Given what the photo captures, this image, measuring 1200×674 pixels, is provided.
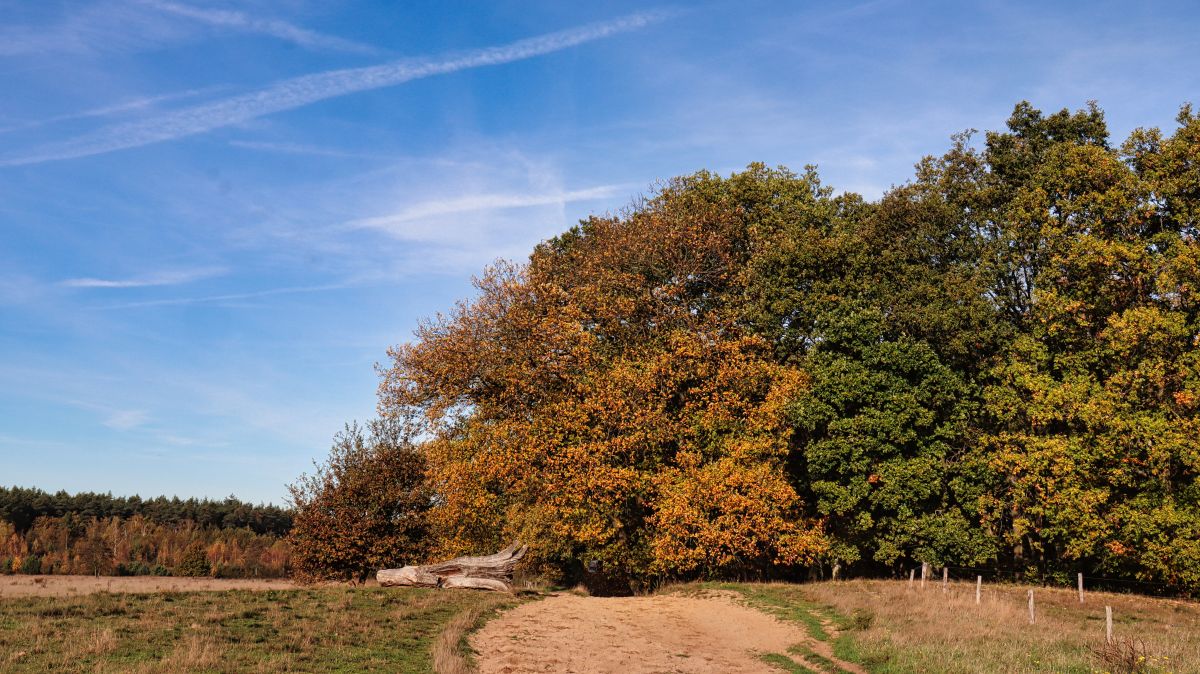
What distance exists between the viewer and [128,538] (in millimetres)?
80438

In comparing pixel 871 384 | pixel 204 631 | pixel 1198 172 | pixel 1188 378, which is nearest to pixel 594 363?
pixel 871 384

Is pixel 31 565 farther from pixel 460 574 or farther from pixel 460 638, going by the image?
pixel 460 638

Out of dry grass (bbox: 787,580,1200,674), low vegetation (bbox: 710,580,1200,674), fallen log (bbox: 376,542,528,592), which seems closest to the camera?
low vegetation (bbox: 710,580,1200,674)

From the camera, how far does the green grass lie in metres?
16.1

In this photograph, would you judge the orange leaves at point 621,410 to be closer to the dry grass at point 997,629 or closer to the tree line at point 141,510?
the dry grass at point 997,629

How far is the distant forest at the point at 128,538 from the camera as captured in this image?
6825cm

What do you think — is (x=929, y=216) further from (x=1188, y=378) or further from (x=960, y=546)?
(x=960, y=546)

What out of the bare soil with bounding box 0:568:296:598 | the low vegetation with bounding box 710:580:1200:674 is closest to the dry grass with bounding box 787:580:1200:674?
the low vegetation with bounding box 710:580:1200:674

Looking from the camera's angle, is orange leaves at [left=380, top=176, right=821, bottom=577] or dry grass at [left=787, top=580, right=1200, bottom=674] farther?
orange leaves at [left=380, top=176, right=821, bottom=577]

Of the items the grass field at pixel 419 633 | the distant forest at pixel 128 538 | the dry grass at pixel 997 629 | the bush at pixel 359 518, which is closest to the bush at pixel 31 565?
the distant forest at pixel 128 538

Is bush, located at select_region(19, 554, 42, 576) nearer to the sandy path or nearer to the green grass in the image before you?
the green grass

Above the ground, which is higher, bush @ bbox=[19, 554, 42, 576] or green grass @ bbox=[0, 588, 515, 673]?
green grass @ bbox=[0, 588, 515, 673]

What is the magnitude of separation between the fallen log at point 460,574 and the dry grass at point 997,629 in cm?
1131

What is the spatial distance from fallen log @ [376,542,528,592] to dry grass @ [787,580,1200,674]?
11315 millimetres
